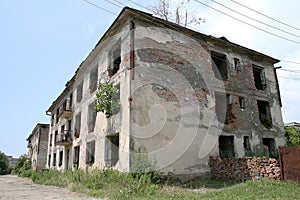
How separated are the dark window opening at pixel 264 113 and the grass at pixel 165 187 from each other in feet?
21.4

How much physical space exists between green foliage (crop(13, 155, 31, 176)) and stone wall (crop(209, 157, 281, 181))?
27011 mm

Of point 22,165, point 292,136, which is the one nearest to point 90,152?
point 292,136

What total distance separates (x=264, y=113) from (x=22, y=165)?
3364 cm

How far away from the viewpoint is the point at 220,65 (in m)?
16.1

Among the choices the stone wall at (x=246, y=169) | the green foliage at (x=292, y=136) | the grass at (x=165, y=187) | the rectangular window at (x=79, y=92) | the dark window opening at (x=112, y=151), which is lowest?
the grass at (x=165, y=187)

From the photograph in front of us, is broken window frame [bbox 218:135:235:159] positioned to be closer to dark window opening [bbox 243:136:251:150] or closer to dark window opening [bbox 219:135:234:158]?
dark window opening [bbox 219:135:234:158]

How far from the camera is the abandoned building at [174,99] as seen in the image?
1146 cm

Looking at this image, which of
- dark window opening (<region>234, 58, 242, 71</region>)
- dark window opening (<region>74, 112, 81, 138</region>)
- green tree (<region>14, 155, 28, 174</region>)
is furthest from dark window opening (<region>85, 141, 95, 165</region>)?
green tree (<region>14, 155, 28, 174</region>)

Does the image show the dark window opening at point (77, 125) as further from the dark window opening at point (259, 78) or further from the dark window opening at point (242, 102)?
the dark window opening at point (259, 78)

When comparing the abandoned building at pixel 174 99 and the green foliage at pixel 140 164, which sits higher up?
the abandoned building at pixel 174 99

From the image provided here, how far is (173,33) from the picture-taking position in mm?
13664

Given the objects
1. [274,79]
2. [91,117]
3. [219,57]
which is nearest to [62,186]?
[91,117]

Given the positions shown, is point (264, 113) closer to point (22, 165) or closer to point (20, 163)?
point (22, 165)

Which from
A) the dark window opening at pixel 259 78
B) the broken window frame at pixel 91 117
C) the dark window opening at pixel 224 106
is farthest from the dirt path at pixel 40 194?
the dark window opening at pixel 259 78
